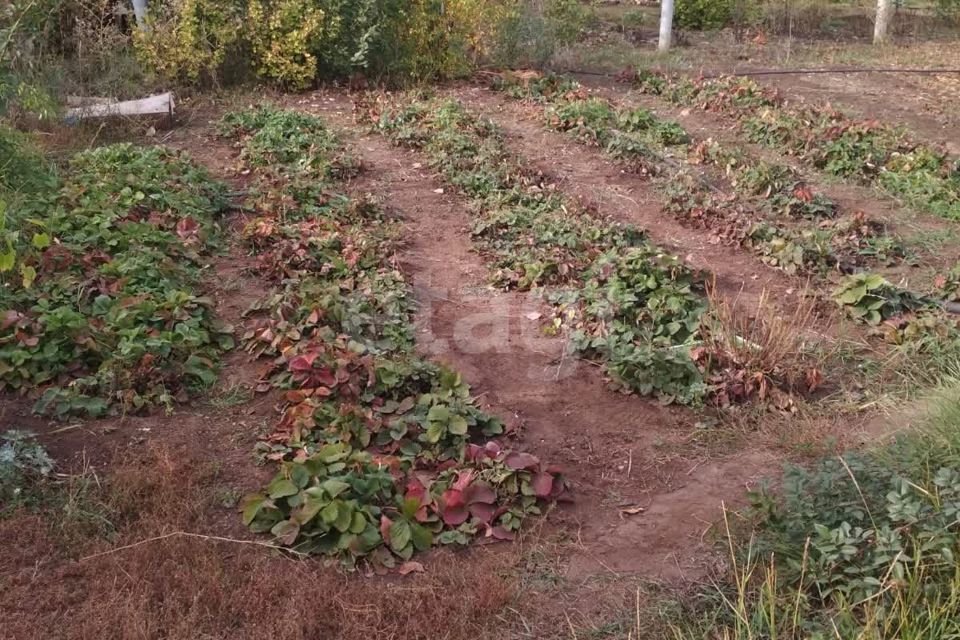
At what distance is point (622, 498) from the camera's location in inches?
171

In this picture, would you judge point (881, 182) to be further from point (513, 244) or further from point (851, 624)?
point (851, 624)

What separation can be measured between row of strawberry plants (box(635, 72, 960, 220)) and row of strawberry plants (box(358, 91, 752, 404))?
2.62 metres

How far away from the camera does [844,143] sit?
885cm

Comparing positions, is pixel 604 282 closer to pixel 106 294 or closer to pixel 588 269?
pixel 588 269

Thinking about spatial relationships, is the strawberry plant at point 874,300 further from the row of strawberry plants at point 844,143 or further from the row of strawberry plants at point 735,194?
the row of strawberry plants at point 844,143

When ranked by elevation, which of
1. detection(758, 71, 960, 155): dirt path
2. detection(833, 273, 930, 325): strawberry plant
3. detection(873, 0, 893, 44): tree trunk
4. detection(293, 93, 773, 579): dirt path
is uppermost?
detection(873, 0, 893, 44): tree trunk

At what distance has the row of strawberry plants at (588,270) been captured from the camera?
16.9ft

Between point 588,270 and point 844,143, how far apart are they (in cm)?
388

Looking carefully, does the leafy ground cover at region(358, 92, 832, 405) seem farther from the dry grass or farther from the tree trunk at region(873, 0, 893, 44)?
the tree trunk at region(873, 0, 893, 44)

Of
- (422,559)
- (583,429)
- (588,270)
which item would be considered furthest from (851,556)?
(588,270)

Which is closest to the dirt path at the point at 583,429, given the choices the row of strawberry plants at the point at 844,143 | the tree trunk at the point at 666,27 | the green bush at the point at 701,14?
the row of strawberry plants at the point at 844,143

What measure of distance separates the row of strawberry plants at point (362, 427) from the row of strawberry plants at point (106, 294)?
402 millimetres

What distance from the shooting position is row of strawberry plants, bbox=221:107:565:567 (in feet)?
12.7

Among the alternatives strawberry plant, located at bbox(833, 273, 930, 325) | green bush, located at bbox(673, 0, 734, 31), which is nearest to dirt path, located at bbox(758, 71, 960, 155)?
strawberry plant, located at bbox(833, 273, 930, 325)
